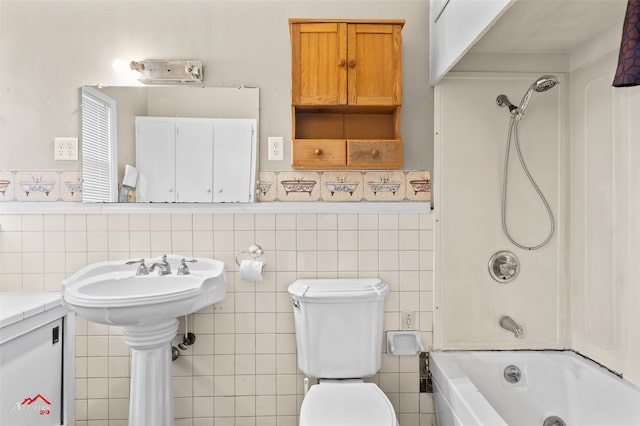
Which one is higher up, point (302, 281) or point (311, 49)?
point (311, 49)

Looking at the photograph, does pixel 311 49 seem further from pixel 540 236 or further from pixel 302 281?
pixel 540 236

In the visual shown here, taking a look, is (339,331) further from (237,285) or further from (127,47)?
(127,47)

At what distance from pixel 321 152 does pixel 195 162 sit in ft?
2.00

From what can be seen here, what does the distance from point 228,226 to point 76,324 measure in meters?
0.86

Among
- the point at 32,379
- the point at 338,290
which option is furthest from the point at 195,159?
the point at 32,379

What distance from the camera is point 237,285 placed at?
1.76 meters

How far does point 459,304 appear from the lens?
70.2 inches

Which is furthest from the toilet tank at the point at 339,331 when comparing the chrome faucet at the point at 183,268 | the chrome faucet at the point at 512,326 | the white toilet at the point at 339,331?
the chrome faucet at the point at 512,326

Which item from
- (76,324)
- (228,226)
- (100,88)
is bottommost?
(76,324)

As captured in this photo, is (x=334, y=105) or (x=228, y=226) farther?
(x=228, y=226)

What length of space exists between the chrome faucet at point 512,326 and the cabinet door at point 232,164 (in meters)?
1.35

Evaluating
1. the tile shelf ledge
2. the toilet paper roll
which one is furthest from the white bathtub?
the toilet paper roll

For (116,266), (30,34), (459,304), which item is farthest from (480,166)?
(30,34)

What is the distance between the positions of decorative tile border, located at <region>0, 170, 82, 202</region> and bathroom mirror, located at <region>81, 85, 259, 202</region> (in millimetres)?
114
